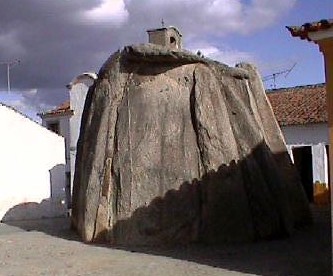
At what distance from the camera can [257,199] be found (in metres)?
15.8

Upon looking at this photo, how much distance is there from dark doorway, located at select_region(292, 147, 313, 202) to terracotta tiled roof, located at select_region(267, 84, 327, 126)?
1.45 meters

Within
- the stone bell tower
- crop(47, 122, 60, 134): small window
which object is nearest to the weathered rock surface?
the stone bell tower

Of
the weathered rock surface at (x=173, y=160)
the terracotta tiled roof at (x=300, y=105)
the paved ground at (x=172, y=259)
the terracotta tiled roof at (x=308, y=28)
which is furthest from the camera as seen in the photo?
the terracotta tiled roof at (x=300, y=105)

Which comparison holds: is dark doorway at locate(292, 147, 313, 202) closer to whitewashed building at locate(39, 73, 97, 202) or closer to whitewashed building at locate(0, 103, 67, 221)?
whitewashed building at locate(39, 73, 97, 202)

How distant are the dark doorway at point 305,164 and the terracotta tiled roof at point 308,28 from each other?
20.5 m

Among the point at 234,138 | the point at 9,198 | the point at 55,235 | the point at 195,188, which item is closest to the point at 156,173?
the point at 195,188

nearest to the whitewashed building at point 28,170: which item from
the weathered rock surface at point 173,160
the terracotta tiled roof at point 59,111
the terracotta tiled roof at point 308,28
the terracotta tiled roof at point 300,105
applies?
the terracotta tiled roof at point 59,111

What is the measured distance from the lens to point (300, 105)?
30281mm

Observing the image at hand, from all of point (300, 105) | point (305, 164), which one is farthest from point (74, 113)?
point (305, 164)

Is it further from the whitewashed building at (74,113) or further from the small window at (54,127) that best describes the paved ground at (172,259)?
the small window at (54,127)

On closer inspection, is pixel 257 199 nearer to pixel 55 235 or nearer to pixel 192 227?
pixel 192 227

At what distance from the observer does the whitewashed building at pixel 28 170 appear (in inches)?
1080

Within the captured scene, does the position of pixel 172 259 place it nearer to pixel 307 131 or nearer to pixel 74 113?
pixel 307 131

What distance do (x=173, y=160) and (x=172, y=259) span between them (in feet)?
11.6
